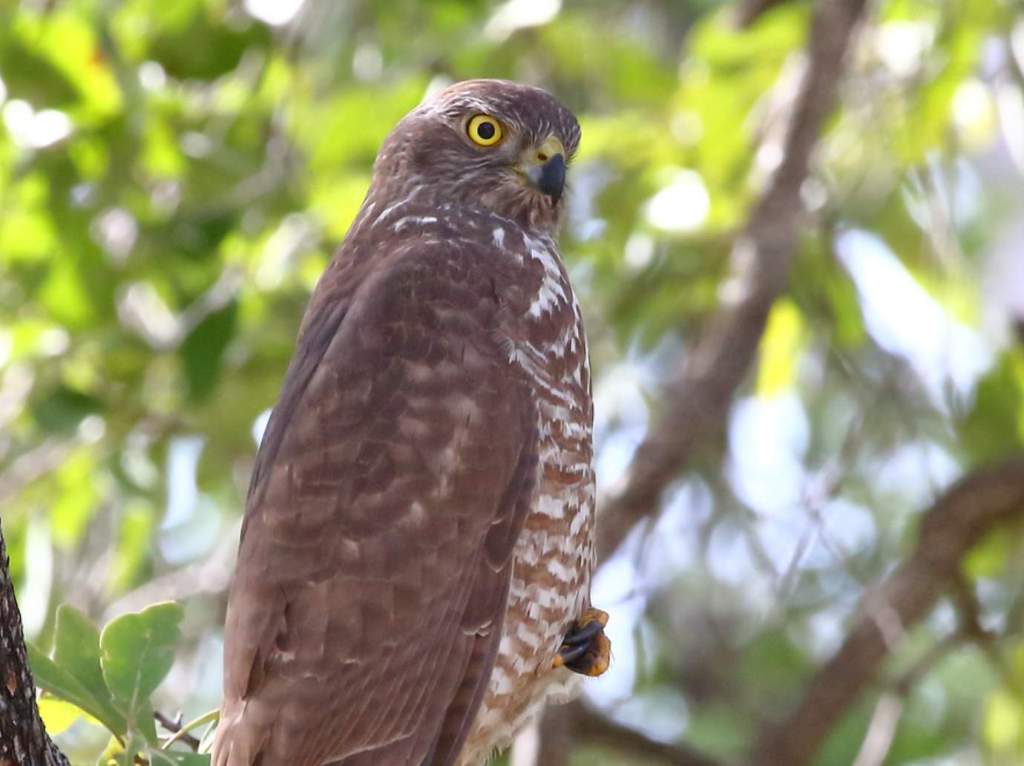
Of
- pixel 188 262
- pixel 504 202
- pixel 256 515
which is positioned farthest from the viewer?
pixel 188 262

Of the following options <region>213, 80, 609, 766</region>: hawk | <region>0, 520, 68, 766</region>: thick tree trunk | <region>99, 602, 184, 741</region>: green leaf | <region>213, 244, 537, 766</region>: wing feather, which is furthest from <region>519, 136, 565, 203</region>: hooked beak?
<region>0, 520, 68, 766</region>: thick tree trunk

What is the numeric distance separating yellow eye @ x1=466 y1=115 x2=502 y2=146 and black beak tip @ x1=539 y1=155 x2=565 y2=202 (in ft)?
0.52

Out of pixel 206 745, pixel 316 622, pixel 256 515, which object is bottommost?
pixel 206 745

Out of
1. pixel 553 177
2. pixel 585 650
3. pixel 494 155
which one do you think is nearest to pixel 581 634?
pixel 585 650

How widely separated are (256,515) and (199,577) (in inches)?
100

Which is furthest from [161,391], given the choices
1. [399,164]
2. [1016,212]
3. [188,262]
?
[1016,212]

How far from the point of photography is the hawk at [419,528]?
3475mm

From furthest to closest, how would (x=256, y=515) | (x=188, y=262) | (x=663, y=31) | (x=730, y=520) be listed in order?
(x=663, y=31), (x=730, y=520), (x=188, y=262), (x=256, y=515)

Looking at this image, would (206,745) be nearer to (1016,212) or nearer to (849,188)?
(849,188)

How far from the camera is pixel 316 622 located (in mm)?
3500

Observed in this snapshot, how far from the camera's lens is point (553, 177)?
14.2 ft

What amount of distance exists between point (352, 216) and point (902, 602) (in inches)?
86.9

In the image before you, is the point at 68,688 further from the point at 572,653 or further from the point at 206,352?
the point at 206,352

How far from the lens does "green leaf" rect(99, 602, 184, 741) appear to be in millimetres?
3049
